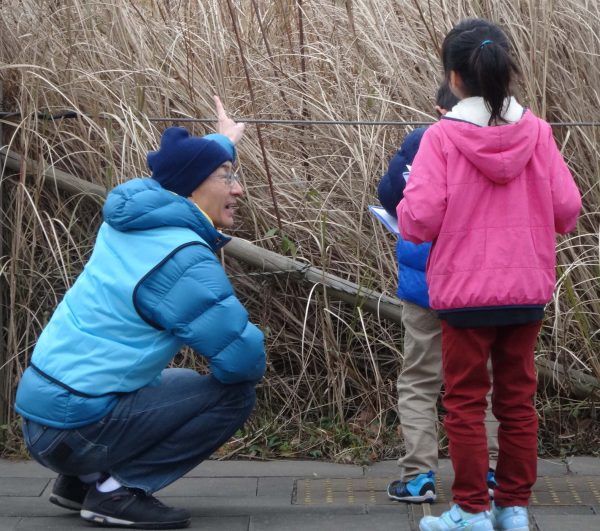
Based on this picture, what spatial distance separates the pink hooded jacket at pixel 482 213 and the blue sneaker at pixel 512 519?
2.31 feet

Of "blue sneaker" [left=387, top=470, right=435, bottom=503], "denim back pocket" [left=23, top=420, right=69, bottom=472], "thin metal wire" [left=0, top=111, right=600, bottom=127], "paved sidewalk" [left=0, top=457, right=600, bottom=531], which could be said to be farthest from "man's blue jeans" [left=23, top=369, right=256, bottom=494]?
"thin metal wire" [left=0, top=111, right=600, bottom=127]

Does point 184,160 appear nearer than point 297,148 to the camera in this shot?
Yes

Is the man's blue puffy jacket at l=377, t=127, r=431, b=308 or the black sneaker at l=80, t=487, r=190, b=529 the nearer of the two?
the black sneaker at l=80, t=487, r=190, b=529

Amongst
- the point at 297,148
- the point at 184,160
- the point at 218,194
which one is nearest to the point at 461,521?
the point at 218,194

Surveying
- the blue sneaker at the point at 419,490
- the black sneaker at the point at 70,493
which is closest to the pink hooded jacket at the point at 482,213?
the blue sneaker at the point at 419,490

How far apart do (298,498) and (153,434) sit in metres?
0.73

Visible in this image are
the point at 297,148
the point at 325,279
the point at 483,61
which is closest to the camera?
the point at 483,61

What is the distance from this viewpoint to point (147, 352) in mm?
3791

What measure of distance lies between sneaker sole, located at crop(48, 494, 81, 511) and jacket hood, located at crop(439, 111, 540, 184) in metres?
1.85

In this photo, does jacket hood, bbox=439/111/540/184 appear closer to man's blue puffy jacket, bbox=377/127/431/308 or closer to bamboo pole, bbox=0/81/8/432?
man's blue puffy jacket, bbox=377/127/431/308

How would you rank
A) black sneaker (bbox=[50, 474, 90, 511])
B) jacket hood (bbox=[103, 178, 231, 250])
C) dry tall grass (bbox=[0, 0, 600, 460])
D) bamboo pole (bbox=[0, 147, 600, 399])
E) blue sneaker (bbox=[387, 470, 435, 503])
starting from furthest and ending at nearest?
dry tall grass (bbox=[0, 0, 600, 460]) < bamboo pole (bbox=[0, 147, 600, 399]) < blue sneaker (bbox=[387, 470, 435, 503]) < black sneaker (bbox=[50, 474, 90, 511]) < jacket hood (bbox=[103, 178, 231, 250])

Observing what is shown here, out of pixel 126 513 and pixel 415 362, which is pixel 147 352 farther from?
pixel 415 362

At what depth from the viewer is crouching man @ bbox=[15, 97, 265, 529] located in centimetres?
373

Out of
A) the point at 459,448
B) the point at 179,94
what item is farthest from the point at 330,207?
the point at 459,448
